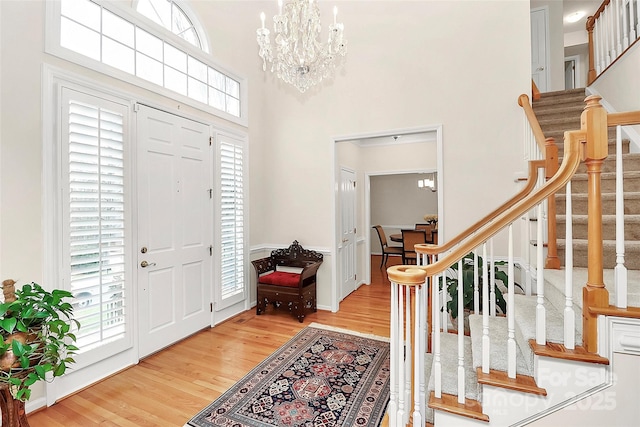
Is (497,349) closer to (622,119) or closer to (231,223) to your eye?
(622,119)

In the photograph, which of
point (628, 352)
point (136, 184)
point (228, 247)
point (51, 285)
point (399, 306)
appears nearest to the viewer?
point (628, 352)

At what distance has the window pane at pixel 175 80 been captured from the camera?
121 inches

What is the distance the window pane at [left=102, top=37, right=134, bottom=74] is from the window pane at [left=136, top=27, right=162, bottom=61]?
0.13 meters

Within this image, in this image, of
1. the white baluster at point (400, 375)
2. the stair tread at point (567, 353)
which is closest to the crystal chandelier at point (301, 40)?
the white baluster at point (400, 375)

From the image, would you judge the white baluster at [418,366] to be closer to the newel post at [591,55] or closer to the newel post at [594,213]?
the newel post at [594,213]

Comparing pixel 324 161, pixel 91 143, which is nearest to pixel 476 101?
pixel 324 161

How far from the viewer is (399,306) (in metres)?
1.47

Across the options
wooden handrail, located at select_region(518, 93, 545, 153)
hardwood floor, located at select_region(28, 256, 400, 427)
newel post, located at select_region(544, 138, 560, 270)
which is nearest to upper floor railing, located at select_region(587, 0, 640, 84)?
wooden handrail, located at select_region(518, 93, 545, 153)

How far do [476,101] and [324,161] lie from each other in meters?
1.96

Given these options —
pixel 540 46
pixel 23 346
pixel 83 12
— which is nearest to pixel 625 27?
pixel 540 46

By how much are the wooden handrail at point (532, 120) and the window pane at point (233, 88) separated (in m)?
3.37

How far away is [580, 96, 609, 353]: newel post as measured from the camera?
4.46ft

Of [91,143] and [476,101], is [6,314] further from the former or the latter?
[476,101]

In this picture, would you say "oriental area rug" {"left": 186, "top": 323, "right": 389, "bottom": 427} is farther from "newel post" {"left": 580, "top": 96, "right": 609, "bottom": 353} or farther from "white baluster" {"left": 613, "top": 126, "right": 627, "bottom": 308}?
"white baluster" {"left": 613, "top": 126, "right": 627, "bottom": 308}
